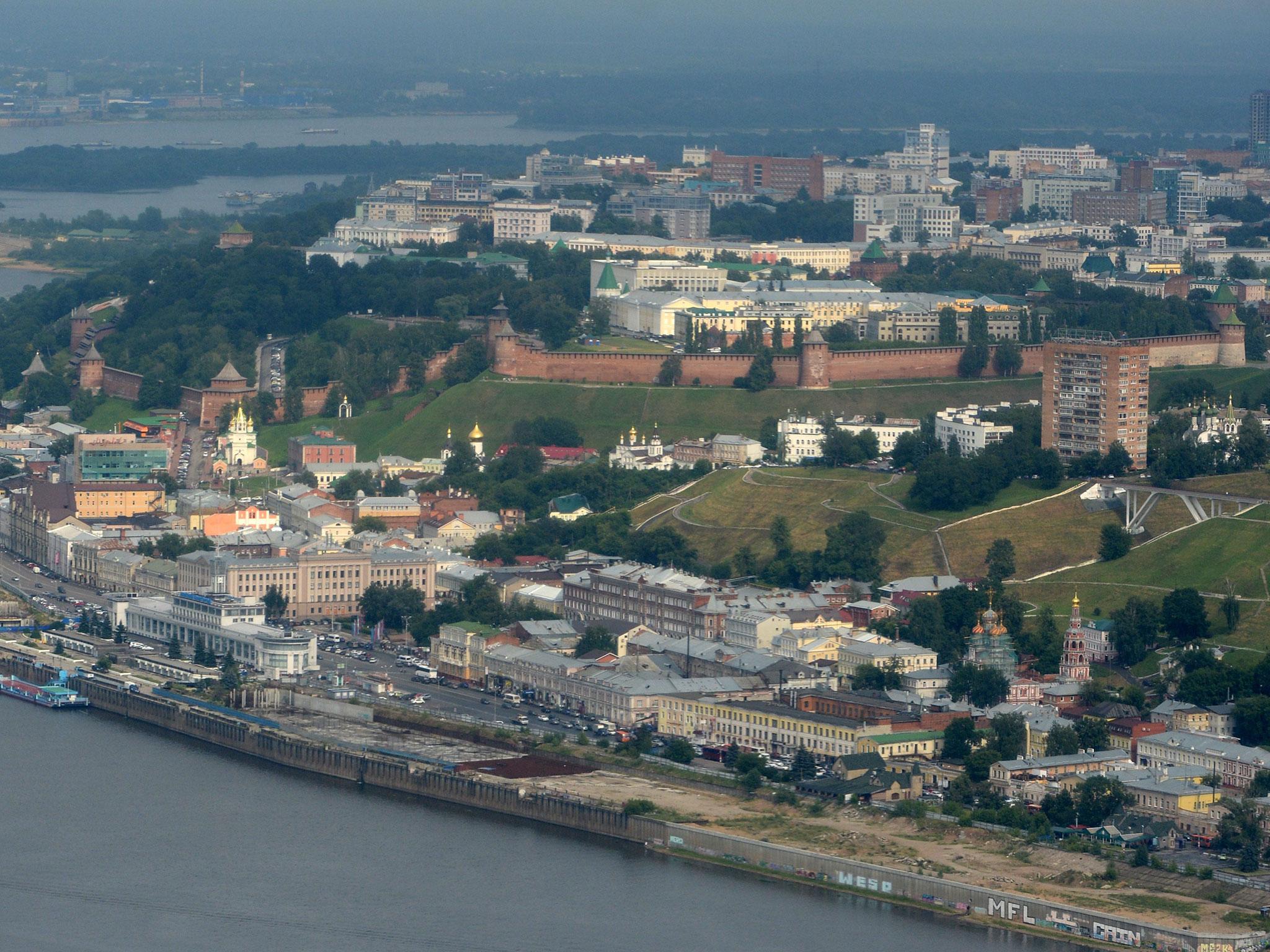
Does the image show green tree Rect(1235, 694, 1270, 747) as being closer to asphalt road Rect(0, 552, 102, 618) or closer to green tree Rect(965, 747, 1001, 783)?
green tree Rect(965, 747, 1001, 783)

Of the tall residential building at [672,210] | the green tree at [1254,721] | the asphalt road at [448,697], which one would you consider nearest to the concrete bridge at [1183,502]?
the green tree at [1254,721]

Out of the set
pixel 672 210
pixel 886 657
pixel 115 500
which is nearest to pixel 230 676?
pixel 886 657

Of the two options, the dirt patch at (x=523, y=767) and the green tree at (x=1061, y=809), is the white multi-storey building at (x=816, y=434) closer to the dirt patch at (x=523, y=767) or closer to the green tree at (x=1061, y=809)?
the dirt patch at (x=523, y=767)

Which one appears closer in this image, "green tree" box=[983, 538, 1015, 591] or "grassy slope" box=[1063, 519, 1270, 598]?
"grassy slope" box=[1063, 519, 1270, 598]

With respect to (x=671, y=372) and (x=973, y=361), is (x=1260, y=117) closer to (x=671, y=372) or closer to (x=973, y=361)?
(x=973, y=361)

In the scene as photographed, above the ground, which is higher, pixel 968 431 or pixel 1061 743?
pixel 968 431

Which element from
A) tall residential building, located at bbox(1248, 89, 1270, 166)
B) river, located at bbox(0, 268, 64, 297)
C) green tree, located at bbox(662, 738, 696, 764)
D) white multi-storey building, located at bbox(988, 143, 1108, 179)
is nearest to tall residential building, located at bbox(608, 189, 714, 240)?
river, located at bbox(0, 268, 64, 297)

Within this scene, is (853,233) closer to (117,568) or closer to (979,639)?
(117,568)
